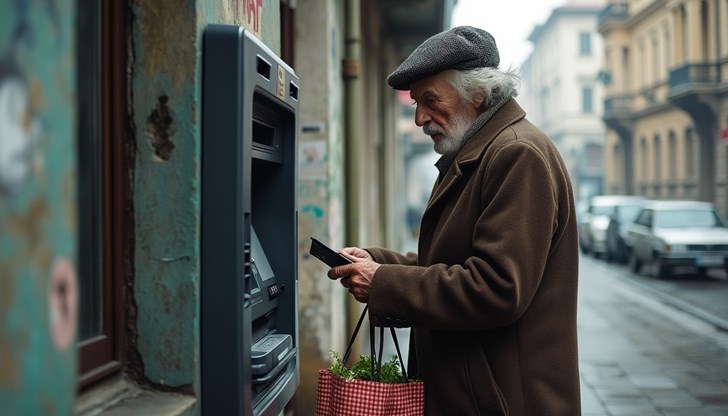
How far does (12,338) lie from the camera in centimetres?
116

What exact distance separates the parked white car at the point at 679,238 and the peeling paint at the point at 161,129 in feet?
49.9

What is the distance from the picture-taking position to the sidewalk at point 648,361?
6.50 meters

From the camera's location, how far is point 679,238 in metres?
16.2

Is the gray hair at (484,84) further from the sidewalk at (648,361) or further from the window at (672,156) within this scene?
the window at (672,156)

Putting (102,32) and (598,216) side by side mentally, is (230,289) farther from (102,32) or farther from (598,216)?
(598,216)

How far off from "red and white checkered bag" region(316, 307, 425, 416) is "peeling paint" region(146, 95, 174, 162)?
2.32 feet

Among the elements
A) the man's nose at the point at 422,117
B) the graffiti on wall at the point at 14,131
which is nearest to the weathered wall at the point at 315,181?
the man's nose at the point at 422,117

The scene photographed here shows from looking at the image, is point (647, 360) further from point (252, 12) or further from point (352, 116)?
point (252, 12)

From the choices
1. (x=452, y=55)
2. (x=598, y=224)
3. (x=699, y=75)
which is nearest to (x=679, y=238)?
(x=598, y=224)

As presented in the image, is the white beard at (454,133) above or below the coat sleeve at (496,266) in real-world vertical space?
above

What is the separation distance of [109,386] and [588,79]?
190 feet

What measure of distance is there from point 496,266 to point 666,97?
99.1ft

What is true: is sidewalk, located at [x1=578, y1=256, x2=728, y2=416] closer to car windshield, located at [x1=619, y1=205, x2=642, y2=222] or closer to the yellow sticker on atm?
the yellow sticker on atm

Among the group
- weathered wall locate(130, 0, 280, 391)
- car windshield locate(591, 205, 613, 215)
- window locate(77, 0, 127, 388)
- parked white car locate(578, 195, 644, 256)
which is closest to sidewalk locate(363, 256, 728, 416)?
weathered wall locate(130, 0, 280, 391)
